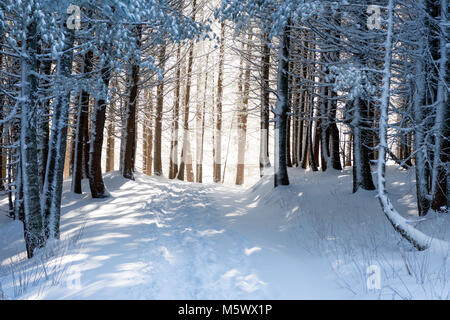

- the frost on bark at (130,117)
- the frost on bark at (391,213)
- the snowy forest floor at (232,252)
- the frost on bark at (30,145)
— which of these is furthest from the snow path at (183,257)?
the frost on bark at (130,117)

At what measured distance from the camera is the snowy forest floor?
3.89 metres

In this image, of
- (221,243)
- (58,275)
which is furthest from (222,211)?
(58,275)

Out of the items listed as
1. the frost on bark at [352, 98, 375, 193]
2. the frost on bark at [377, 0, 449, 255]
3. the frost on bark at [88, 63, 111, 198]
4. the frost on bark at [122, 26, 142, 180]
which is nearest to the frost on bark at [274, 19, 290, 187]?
the frost on bark at [352, 98, 375, 193]

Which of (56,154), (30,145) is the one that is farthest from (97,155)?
(30,145)

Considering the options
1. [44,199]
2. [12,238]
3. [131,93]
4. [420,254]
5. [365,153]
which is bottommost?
[12,238]

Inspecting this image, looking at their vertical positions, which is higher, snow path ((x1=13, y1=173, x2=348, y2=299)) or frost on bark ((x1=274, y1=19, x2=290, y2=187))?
frost on bark ((x1=274, y1=19, x2=290, y2=187))

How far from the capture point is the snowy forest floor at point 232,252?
3.89 metres

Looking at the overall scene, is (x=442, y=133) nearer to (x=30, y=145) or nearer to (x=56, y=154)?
(x=56, y=154)

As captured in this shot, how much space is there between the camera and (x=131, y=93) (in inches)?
519

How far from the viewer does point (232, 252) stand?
18.7 feet

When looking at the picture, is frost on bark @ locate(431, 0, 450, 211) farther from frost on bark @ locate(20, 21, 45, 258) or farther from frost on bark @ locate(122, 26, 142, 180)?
frost on bark @ locate(122, 26, 142, 180)

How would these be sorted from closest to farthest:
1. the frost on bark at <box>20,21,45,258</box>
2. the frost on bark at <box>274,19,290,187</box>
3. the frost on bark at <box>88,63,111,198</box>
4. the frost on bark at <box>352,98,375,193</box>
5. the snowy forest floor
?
1. the snowy forest floor
2. the frost on bark at <box>20,21,45,258</box>
3. the frost on bark at <box>352,98,375,193</box>
4. the frost on bark at <box>88,63,111,198</box>
5. the frost on bark at <box>274,19,290,187</box>
